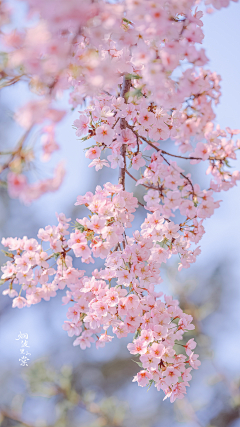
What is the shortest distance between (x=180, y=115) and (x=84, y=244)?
719 mm

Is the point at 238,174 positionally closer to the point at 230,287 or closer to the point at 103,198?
the point at 103,198

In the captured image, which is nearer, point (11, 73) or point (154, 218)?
point (11, 73)

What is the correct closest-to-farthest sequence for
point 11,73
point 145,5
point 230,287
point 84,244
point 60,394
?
point 145,5 < point 11,73 < point 84,244 < point 60,394 < point 230,287

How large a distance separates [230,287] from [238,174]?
3228 mm

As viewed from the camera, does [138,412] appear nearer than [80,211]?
Yes

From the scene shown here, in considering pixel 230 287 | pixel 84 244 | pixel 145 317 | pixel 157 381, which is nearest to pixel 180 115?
pixel 84 244

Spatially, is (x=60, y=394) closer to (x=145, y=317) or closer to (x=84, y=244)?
(x=145, y=317)

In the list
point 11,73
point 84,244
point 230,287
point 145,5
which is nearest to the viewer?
point 145,5

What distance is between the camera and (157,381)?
1206 millimetres

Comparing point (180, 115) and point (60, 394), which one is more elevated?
point (180, 115)

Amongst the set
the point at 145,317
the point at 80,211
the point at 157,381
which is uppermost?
the point at 80,211

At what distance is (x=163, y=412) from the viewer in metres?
3.63

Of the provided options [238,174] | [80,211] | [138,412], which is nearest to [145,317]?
[238,174]

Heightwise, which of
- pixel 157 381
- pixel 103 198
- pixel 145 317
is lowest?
pixel 157 381
